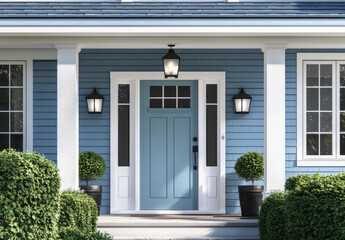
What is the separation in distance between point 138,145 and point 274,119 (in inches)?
95.2

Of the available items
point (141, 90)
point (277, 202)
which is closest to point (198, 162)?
point (141, 90)

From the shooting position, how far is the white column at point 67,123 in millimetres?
7156

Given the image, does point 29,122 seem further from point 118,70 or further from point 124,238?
point 124,238

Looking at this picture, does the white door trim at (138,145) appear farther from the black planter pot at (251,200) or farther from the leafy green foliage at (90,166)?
the black planter pot at (251,200)

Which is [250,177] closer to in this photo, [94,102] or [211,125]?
[211,125]

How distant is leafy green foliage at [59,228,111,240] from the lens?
5.56 metres

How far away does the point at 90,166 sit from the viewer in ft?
26.9

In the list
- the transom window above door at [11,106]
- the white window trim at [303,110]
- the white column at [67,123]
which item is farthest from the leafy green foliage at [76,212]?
the white window trim at [303,110]

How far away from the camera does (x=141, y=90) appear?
8.73m

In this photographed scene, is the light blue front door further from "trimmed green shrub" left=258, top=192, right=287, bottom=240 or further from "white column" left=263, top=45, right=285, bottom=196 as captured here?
"trimmed green shrub" left=258, top=192, right=287, bottom=240

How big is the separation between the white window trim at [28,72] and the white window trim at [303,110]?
12.5 ft

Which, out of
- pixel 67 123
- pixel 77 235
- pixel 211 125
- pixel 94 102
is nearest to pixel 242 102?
pixel 211 125

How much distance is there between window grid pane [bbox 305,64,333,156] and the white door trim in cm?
135

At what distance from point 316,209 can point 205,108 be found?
11.7 ft
